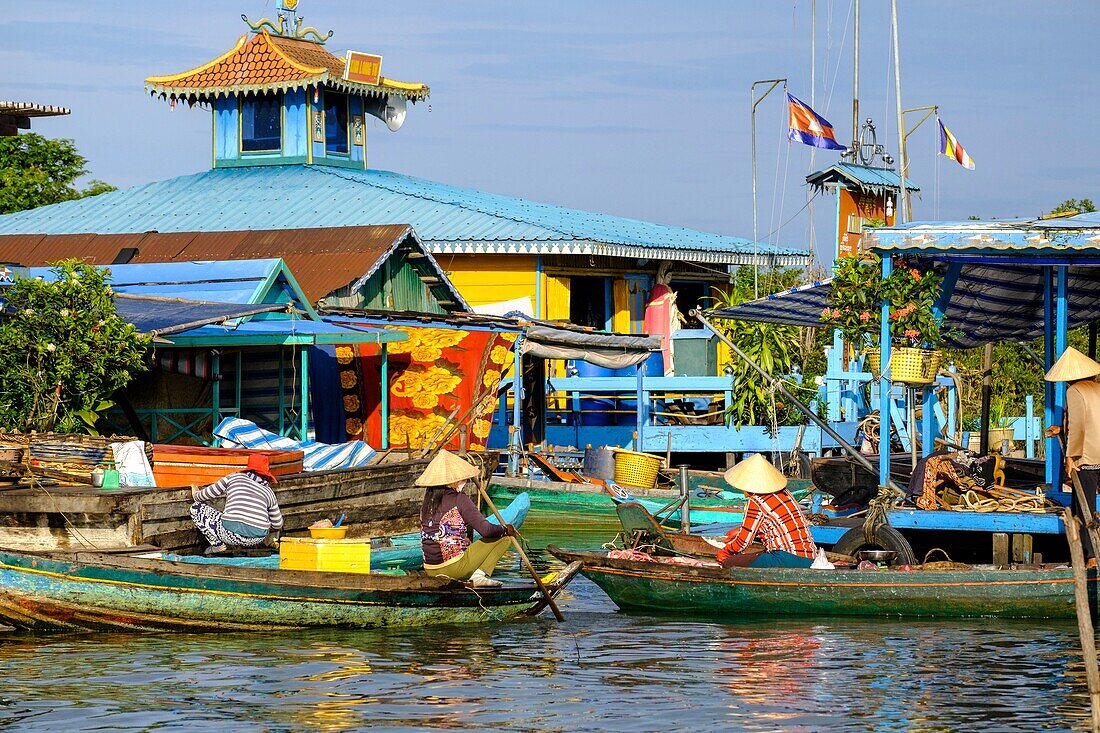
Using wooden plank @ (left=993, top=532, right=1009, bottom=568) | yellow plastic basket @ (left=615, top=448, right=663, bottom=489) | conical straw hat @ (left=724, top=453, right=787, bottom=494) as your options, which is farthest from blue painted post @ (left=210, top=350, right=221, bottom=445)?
wooden plank @ (left=993, top=532, right=1009, bottom=568)

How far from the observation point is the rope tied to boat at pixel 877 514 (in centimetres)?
1412

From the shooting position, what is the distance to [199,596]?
12.6 meters

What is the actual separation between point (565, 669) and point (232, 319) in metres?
7.56

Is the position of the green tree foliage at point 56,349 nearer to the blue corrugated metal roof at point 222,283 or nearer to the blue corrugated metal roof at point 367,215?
the blue corrugated metal roof at point 222,283

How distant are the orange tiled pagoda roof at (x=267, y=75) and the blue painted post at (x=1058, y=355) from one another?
1798cm

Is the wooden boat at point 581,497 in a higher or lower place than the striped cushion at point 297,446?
lower

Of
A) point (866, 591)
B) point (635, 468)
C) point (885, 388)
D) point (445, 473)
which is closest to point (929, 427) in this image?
point (885, 388)

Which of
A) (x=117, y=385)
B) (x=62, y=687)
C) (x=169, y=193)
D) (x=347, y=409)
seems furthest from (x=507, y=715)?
(x=169, y=193)

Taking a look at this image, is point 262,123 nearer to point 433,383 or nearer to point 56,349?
point 433,383

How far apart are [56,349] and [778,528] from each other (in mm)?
7904

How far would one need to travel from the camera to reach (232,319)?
687 inches

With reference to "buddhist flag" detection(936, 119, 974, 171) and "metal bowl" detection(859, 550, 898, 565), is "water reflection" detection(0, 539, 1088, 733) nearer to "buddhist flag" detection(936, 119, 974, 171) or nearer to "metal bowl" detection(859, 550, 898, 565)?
"metal bowl" detection(859, 550, 898, 565)

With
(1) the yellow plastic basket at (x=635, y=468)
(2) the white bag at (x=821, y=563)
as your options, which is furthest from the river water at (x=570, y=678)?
(1) the yellow plastic basket at (x=635, y=468)

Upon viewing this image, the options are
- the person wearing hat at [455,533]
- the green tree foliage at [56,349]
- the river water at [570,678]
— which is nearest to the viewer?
the river water at [570,678]
